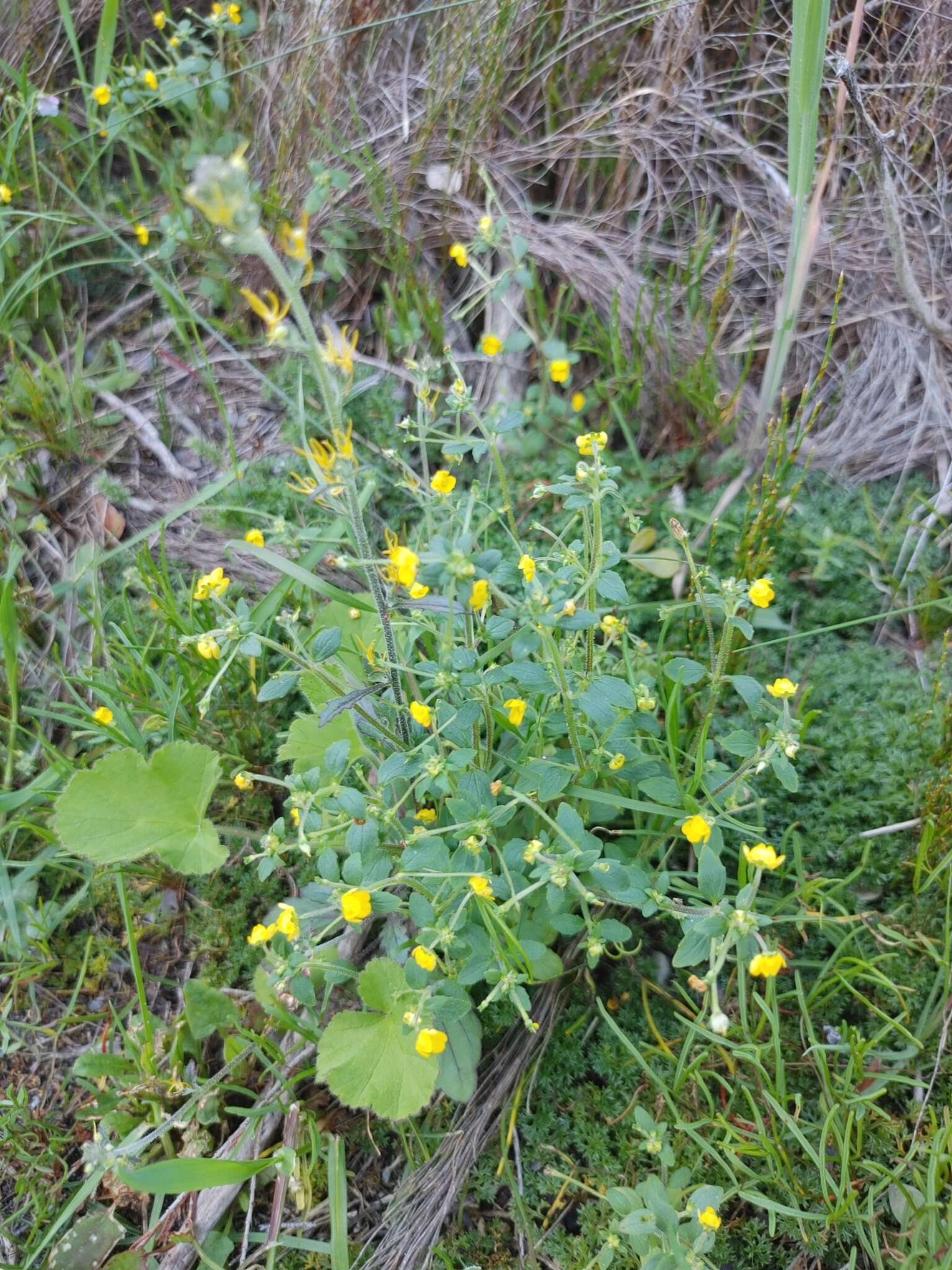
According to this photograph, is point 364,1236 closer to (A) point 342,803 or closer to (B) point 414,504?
(A) point 342,803

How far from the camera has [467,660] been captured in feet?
4.31

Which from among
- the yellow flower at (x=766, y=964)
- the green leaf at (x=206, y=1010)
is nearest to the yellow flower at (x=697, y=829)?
the yellow flower at (x=766, y=964)

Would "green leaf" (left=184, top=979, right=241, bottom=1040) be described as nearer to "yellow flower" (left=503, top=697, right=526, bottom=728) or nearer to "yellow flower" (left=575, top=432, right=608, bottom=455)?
"yellow flower" (left=503, top=697, right=526, bottom=728)

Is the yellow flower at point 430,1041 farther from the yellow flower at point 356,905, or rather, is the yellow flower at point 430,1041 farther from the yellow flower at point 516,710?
the yellow flower at point 516,710

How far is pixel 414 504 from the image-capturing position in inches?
91.7

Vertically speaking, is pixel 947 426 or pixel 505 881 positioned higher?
pixel 947 426

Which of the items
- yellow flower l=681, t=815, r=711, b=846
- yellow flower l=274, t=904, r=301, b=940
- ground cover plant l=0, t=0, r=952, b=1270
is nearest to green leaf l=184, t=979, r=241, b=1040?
ground cover plant l=0, t=0, r=952, b=1270

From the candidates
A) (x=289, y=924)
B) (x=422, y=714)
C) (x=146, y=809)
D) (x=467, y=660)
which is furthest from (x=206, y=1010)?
(x=467, y=660)

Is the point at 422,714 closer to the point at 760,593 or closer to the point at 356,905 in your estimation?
the point at 356,905

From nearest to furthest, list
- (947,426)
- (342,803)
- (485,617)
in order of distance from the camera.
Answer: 1. (342,803)
2. (485,617)
3. (947,426)

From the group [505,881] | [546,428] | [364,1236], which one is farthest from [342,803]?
[546,428]

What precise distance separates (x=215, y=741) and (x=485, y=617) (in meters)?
0.83

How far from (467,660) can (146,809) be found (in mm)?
856

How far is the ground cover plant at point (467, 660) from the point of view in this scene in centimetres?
140
